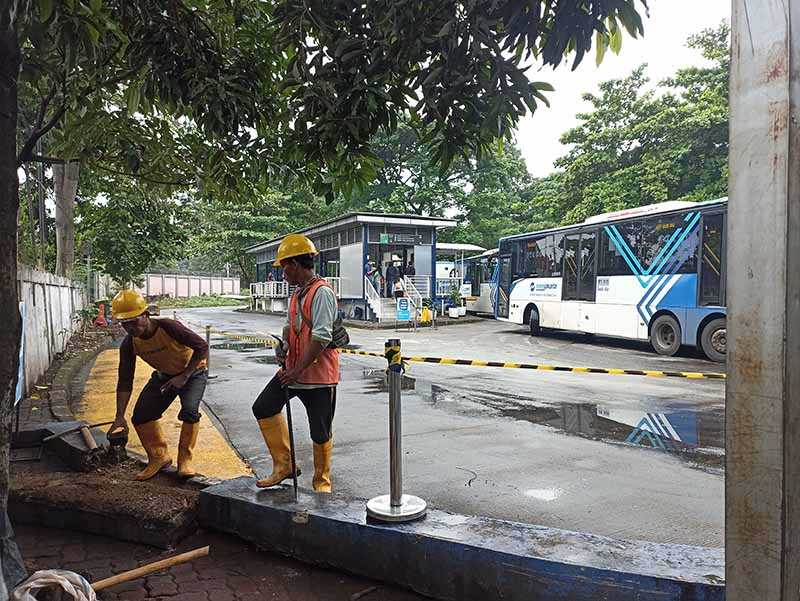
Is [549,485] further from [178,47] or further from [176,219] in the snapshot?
[176,219]

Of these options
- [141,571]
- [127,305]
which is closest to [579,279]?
[127,305]

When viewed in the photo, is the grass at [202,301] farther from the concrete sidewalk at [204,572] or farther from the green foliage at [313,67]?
the concrete sidewalk at [204,572]

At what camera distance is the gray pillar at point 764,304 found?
4.24 ft

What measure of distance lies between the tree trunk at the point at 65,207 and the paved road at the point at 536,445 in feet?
20.4

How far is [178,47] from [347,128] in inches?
61.8

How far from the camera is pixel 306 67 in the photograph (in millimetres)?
3541

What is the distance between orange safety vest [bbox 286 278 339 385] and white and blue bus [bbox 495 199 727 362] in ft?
31.7

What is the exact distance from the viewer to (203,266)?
79.9 m

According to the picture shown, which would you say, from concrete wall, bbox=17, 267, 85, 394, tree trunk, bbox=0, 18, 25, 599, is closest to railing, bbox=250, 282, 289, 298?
concrete wall, bbox=17, 267, 85, 394

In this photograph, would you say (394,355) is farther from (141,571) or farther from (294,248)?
(141,571)

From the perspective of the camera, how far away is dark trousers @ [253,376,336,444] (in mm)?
4059

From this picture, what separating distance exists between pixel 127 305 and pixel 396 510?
2.43 metres

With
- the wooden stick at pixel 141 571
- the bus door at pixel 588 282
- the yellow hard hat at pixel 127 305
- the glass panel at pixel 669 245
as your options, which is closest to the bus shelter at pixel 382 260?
the bus door at pixel 588 282

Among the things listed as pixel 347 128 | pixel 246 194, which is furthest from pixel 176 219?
pixel 347 128
